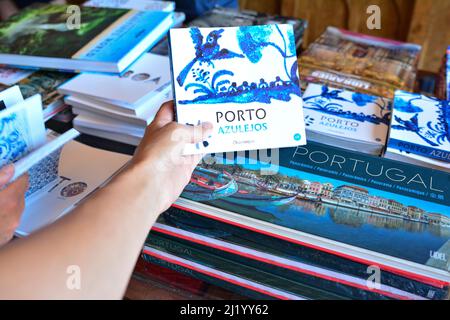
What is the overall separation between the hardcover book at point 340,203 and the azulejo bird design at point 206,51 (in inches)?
6.3

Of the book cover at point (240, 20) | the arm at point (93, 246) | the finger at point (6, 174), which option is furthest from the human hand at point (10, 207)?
the book cover at point (240, 20)

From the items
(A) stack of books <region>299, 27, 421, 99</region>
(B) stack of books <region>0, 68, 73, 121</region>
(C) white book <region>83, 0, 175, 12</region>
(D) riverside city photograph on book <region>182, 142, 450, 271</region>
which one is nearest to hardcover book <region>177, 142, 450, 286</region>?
(D) riverside city photograph on book <region>182, 142, 450, 271</region>

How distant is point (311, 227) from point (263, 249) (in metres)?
0.08

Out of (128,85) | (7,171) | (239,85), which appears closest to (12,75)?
(128,85)

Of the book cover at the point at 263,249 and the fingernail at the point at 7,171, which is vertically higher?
the fingernail at the point at 7,171

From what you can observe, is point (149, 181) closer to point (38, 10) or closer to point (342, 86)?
point (342, 86)

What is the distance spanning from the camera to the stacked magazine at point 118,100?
2.92ft

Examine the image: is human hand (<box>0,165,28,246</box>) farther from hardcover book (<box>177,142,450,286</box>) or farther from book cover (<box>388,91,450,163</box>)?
book cover (<box>388,91,450,163</box>)

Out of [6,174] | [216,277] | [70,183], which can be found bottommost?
[216,277]

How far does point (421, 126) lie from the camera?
0.78 metres

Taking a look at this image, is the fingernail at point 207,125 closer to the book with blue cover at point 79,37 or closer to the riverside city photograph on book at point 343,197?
the riverside city photograph on book at point 343,197

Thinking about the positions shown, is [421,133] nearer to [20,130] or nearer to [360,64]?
[360,64]

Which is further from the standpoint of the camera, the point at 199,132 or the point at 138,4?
the point at 138,4

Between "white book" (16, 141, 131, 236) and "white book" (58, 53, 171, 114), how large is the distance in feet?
0.37
